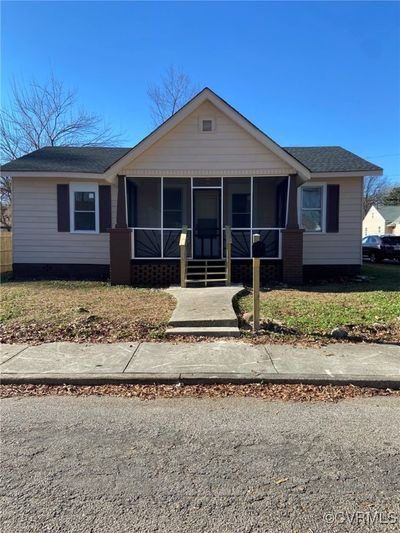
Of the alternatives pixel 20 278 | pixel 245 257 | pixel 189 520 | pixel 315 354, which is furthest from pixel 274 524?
pixel 20 278

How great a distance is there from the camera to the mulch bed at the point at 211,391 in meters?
4.81

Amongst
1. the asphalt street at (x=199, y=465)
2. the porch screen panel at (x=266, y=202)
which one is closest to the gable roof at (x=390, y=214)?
the porch screen panel at (x=266, y=202)

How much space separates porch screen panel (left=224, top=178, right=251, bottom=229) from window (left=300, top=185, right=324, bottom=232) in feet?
6.00

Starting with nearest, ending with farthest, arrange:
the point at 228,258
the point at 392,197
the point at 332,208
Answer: the point at 228,258 < the point at 332,208 < the point at 392,197

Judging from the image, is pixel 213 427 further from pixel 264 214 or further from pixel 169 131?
pixel 264 214

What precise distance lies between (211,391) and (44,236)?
1096cm

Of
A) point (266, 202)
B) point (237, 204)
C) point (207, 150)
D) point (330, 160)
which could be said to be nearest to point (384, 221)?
point (330, 160)

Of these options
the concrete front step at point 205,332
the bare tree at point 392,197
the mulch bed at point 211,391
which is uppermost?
the bare tree at point 392,197

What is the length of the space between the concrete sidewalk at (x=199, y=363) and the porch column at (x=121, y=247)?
6047 millimetres

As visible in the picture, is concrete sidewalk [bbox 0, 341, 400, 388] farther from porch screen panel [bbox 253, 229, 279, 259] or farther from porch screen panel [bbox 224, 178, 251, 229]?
porch screen panel [bbox 224, 178, 251, 229]

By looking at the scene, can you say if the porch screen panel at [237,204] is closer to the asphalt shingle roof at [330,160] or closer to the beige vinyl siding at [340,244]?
the asphalt shingle roof at [330,160]

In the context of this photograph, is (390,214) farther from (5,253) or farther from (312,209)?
(5,253)

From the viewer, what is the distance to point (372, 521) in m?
2.66

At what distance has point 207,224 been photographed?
1517cm
